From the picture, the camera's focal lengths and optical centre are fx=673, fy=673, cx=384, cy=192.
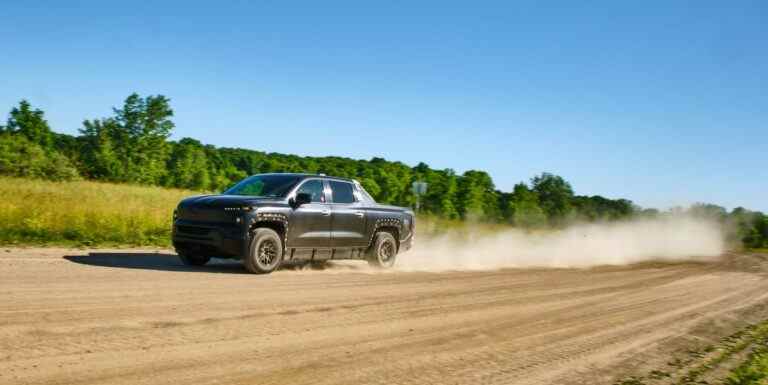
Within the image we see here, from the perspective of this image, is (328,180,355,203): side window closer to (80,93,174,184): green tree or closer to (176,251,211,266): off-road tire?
(176,251,211,266): off-road tire

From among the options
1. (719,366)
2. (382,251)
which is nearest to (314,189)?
(382,251)

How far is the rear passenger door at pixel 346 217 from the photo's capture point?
13102 millimetres

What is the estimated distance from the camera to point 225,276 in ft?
35.7

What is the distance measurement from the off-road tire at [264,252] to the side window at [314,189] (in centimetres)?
123

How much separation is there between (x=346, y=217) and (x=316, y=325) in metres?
6.22

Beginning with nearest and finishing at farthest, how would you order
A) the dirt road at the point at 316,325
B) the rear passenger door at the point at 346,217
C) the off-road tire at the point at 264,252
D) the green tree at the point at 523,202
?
the dirt road at the point at 316,325 < the off-road tire at the point at 264,252 < the rear passenger door at the point at 346,217 < the green tree at the point at 523,202

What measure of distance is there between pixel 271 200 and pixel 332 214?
1449 millimetres

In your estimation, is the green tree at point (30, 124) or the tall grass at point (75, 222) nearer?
the tall grass at point (75, 222)

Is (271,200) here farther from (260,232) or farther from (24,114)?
(24,114)

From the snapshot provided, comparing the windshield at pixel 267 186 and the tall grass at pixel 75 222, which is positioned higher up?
the windshield at pixel 267 186

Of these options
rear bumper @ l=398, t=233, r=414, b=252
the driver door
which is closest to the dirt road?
the driver door

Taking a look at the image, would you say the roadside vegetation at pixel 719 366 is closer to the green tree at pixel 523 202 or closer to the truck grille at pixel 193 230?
the truck grille at pixel 193 230

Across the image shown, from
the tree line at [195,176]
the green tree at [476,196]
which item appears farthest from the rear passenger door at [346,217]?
the green tree at [476,196]

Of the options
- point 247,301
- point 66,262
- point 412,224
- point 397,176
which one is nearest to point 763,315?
point 412,224
